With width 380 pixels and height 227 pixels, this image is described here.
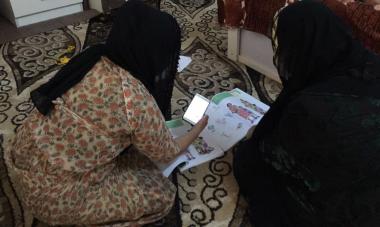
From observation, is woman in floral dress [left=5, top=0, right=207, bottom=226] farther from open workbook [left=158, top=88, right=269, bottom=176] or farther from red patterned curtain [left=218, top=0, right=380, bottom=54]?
red patterned curtain [left=218, top=0, right=380, bottom=54]

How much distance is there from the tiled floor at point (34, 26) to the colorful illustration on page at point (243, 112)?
1358 mm

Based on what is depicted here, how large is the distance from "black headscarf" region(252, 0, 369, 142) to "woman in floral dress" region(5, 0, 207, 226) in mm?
314

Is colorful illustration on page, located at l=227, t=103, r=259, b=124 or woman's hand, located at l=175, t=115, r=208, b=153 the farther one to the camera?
colorful illustration on page, located at l=227, t=103, r=259, b=124

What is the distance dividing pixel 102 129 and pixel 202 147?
0.50 metres

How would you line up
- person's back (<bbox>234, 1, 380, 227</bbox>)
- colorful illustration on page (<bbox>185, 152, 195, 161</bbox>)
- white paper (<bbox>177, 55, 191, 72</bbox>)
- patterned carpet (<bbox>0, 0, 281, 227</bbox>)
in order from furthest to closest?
1. white paper (<bbox>177, 55, 191, 72</bbox>)
2. colorful illustration on page (<bbox>185, 152, 195, 161</bbox>)
3. patterned carpet (<bbox>0, 0, 281, 227</bbox>)
4. person's back (<bbox>234, 1, 380, 227</bbox>)

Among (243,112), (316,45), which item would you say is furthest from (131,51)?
(243,112)

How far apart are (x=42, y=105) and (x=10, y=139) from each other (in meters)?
0.59

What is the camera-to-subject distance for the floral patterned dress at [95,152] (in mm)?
959

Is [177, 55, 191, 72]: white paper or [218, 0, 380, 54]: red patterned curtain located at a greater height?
[218, 0, 380, 54]: red patterned curtain

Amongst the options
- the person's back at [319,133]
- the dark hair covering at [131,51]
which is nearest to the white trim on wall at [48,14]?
the dark hair covering at [131,51]

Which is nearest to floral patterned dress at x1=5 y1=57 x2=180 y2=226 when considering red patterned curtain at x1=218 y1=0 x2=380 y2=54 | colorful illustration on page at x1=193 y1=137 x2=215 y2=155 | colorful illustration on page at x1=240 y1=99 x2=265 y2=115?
colorful illustration on page at x1=193 y1=137 x2=215 y2=155

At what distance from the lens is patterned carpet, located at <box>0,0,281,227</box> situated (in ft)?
3.96

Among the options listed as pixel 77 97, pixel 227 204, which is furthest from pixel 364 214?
pixel 77 97

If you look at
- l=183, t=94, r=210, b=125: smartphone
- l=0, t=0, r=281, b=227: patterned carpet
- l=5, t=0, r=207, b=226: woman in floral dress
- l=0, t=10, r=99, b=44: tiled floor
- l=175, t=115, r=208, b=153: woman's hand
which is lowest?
l=0, t=0, r=281, b=227: patterned carpet
